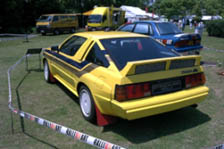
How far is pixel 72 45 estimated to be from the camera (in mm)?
5129

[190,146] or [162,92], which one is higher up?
[162,92]

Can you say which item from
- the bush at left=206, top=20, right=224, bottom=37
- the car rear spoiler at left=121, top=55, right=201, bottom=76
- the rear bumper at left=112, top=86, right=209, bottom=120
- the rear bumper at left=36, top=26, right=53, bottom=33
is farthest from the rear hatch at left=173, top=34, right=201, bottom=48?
the rear bumper at left=36, top=26, right=53, bottom=33

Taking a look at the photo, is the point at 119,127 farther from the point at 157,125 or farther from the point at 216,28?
the point at 216,28

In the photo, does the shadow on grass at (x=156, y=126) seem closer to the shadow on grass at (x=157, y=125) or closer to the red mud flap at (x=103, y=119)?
the shadow on grass at (x=157, y=125)

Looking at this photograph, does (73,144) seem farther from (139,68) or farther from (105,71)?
(139,68)

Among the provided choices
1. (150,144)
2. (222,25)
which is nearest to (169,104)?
(150,144)

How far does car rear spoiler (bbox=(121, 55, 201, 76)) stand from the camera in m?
3.22

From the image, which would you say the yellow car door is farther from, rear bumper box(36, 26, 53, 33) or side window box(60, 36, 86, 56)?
rear bumper box(36, 26, 53, 33)

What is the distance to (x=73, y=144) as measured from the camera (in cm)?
342

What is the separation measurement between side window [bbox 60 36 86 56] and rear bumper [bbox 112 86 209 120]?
193 centimetres

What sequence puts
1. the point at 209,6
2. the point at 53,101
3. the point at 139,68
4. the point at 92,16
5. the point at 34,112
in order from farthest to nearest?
the point at 209,6 < the point at 92,16 < the point at 53,101 < the point at 34,112 < the point at 139,68

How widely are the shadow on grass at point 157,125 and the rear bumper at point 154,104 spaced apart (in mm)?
485

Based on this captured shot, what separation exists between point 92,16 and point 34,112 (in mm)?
23219

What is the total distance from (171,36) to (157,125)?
16.3ft
